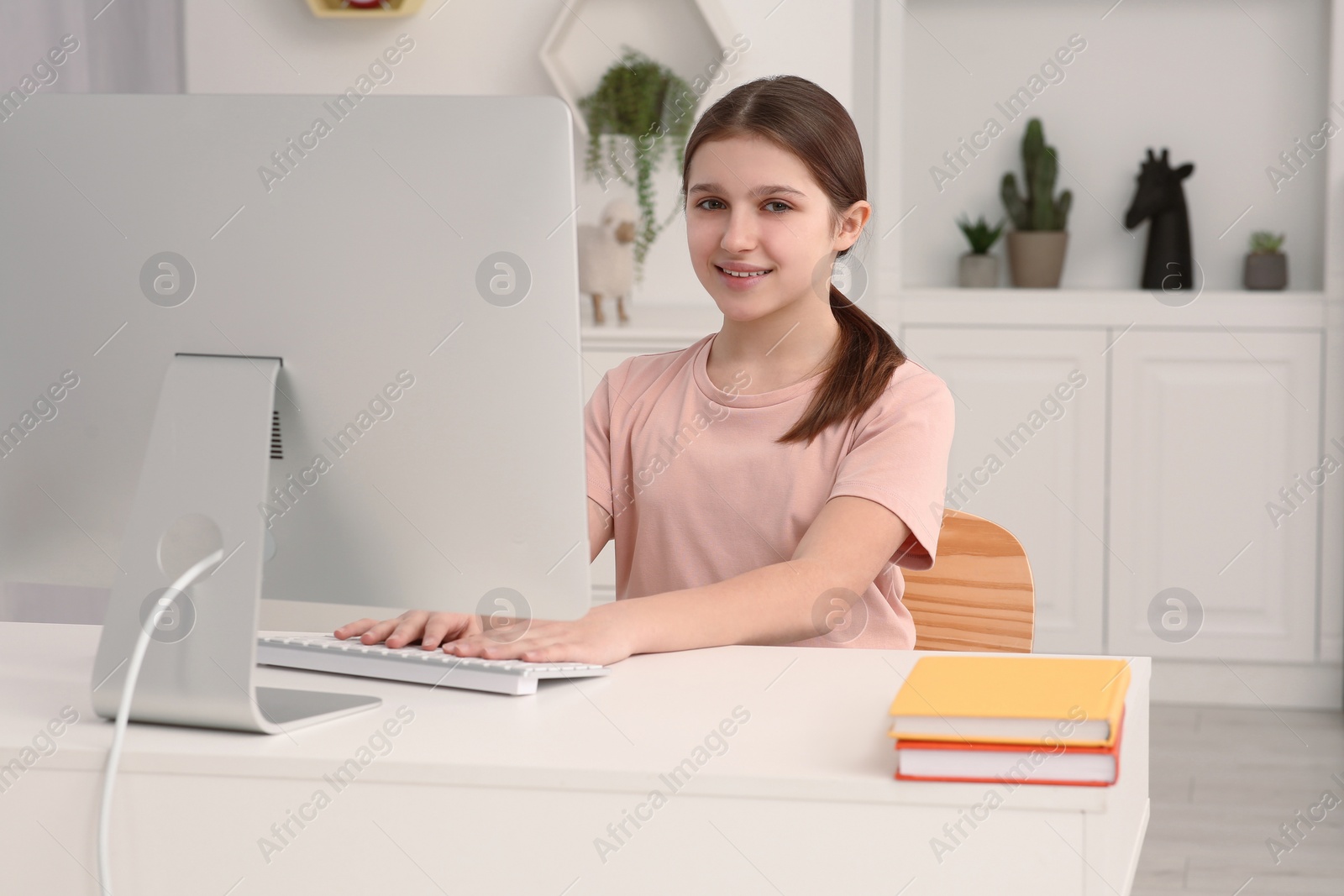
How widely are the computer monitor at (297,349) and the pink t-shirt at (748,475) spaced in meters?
0.43

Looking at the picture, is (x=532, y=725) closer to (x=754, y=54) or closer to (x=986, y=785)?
(x=986, y=785)

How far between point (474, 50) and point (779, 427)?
1956 millimetres

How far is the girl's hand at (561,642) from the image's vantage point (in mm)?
984

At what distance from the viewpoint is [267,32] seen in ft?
9.99

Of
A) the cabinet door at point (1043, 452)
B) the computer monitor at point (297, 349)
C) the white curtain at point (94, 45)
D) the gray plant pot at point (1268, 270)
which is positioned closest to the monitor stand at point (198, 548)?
the computer monitor at point (297, 349)

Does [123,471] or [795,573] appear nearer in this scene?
[123,471]

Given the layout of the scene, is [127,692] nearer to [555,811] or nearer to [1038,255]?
[555,811]

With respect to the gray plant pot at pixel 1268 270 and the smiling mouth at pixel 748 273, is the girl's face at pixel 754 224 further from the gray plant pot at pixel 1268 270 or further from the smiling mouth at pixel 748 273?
the gray plant pot at pixel 1268 270

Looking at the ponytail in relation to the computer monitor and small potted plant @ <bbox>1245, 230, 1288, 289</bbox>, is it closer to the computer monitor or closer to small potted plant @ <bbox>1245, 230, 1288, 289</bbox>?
the computer monitor

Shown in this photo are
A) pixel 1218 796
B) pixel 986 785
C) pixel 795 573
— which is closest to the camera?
pixel 986 785

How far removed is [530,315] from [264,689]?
37cm

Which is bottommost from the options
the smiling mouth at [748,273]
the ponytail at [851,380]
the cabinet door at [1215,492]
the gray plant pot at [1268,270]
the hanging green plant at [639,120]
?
the cabinet door at [1215,492]

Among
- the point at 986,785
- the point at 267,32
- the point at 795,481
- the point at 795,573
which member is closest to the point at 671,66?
the point at 267,32

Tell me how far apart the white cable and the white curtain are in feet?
6.09
